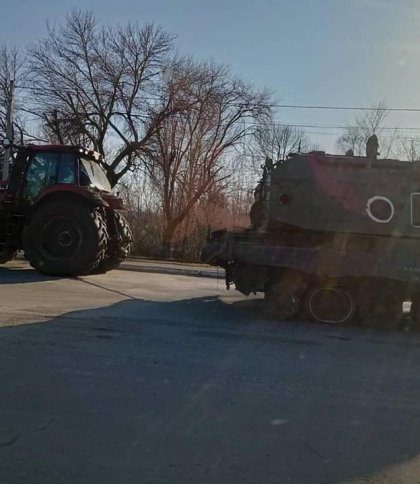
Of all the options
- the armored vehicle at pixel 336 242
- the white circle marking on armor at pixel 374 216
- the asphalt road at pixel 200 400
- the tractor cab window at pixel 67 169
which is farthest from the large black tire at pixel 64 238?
the white circle marking on armor at pixel 374 216

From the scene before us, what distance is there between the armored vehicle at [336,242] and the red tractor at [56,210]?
498cm

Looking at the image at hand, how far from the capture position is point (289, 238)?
1034 cm

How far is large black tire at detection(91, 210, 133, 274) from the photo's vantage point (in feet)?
51.3

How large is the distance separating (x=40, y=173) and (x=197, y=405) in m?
11.1

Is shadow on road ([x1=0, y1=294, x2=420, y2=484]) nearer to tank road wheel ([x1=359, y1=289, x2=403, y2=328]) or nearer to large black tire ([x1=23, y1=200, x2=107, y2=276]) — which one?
tank road wheel ([x1=359, y1=289, x2=403, y2=328])

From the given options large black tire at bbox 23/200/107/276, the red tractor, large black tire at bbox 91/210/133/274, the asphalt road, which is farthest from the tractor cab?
the asphalt road

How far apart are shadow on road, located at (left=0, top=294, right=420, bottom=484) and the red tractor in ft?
19.4

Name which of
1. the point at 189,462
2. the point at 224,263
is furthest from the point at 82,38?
the point at 189,462

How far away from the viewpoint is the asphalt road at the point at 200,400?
392 cm

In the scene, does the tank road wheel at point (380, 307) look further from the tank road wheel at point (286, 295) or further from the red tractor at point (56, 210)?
the red tractor at point (56, 210)

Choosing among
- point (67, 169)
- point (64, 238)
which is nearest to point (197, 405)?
point (64, 238)

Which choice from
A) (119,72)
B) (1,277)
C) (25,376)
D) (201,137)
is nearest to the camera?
(25,376)

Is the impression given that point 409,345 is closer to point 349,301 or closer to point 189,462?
point 349,301

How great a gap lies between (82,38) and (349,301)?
956 inches
